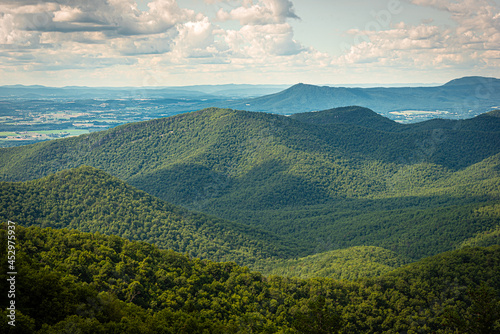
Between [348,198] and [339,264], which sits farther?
[348,198]

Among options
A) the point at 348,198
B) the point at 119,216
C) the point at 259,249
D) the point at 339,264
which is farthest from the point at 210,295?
the point at 348,198

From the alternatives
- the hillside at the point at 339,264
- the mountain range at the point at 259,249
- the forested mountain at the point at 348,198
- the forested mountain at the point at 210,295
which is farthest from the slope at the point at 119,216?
the forested mountain at the point at 210,295

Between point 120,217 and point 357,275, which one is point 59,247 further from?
point 357,275

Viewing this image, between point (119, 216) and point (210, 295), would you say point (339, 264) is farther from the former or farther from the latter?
point (119, 216)

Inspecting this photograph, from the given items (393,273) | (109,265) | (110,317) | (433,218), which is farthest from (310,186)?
(110,317)

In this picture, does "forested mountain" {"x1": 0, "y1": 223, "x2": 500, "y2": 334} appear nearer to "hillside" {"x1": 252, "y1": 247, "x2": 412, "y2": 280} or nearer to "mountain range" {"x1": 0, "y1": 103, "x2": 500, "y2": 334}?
"mountain range" {"x1": 0, "y1": 103, "x2": 500, "y2": 334}

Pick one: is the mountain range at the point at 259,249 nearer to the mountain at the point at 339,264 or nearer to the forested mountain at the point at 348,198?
the mountain at the point at 339,264
